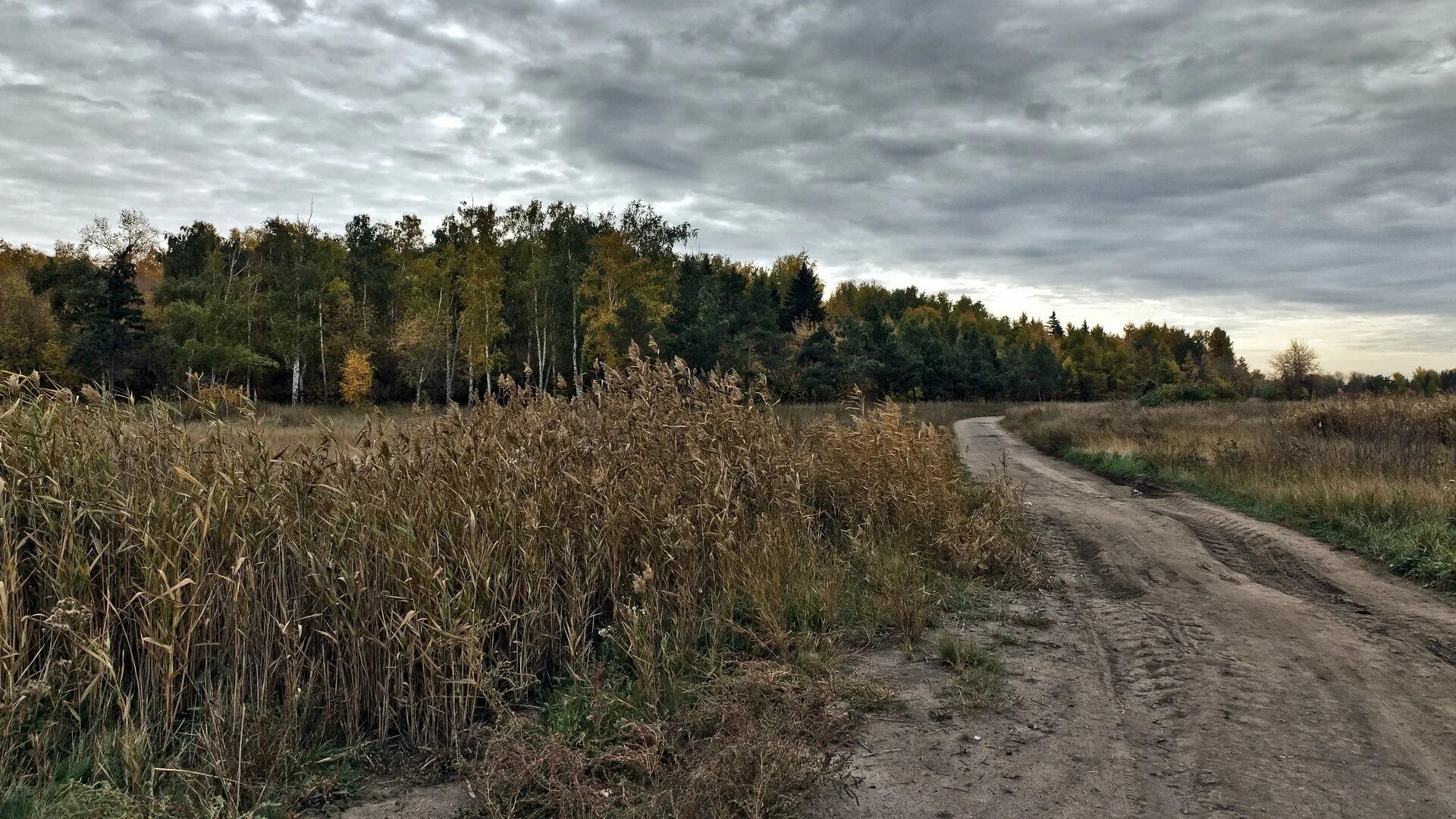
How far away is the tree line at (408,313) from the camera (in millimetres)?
36219

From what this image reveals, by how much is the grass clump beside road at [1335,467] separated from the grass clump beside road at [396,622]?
6.41 m

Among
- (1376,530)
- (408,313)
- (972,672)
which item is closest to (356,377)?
(408,313)

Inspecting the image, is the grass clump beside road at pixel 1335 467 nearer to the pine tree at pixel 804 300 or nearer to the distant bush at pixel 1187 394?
the distant bush at pixel 1187 394

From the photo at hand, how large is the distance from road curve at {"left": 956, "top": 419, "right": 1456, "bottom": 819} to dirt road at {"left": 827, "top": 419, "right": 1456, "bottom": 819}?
0.04 feet

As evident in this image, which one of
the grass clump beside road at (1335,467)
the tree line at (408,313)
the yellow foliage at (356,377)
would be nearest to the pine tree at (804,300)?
the tree line at (408,313)

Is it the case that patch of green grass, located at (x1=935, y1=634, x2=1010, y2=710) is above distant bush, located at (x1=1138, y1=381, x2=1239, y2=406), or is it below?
below

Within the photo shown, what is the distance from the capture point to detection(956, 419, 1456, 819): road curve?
337cm

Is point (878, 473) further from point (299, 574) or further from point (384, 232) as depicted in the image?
point (384, 232)

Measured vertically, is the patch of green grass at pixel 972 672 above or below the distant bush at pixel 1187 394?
below

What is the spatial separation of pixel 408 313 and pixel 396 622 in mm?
47113

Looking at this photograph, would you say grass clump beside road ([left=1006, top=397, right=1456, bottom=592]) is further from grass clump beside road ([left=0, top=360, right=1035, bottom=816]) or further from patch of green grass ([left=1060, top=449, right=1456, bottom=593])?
grass clump beside road ([left=0, top=360, right=1035, bottom=816])

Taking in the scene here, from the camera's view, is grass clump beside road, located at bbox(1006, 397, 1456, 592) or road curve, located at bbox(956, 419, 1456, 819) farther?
grass clump beside road, located at bbox(1006, 397, 1456, 592)

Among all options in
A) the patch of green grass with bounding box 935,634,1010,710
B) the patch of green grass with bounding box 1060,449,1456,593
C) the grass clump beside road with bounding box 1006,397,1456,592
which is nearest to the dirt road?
the patch of green grass with bounding box 935,634,1010,710

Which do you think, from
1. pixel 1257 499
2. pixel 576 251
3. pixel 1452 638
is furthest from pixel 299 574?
pixel 576 251
